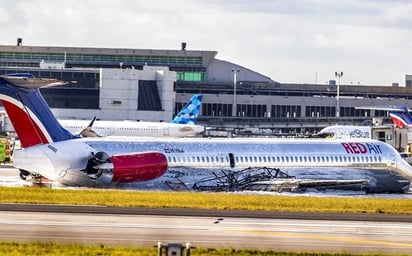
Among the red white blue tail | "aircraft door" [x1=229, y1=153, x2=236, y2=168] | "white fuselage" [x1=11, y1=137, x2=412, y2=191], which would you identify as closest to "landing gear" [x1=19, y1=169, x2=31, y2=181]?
"white fuselage" [x1=11, y1=137, x2=412, y2=191]

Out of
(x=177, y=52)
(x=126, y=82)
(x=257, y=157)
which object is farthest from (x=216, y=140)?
(x=177, y=52)

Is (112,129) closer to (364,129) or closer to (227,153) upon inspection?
(364,129)

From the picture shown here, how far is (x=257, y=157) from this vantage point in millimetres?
59000

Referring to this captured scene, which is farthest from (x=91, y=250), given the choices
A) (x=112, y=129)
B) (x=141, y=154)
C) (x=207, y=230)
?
(x=112, y=129)

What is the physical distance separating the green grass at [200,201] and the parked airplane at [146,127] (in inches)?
2303

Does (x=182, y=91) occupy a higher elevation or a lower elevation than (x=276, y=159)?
higher

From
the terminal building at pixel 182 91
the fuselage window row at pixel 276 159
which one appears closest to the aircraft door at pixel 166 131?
the terminal building at pixel 182 91

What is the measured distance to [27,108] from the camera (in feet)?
178

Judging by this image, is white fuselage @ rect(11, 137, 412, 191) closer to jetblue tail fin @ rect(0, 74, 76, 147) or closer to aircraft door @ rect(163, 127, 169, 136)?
jetblue tail fin @ rect(0, 74, 76, 147)

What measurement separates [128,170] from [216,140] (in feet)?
20.3

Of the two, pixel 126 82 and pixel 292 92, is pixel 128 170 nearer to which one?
pixel 126 82

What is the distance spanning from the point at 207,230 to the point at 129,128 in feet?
252

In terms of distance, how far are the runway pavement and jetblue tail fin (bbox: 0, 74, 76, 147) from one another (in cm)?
1230

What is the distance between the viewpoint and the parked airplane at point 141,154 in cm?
5431
